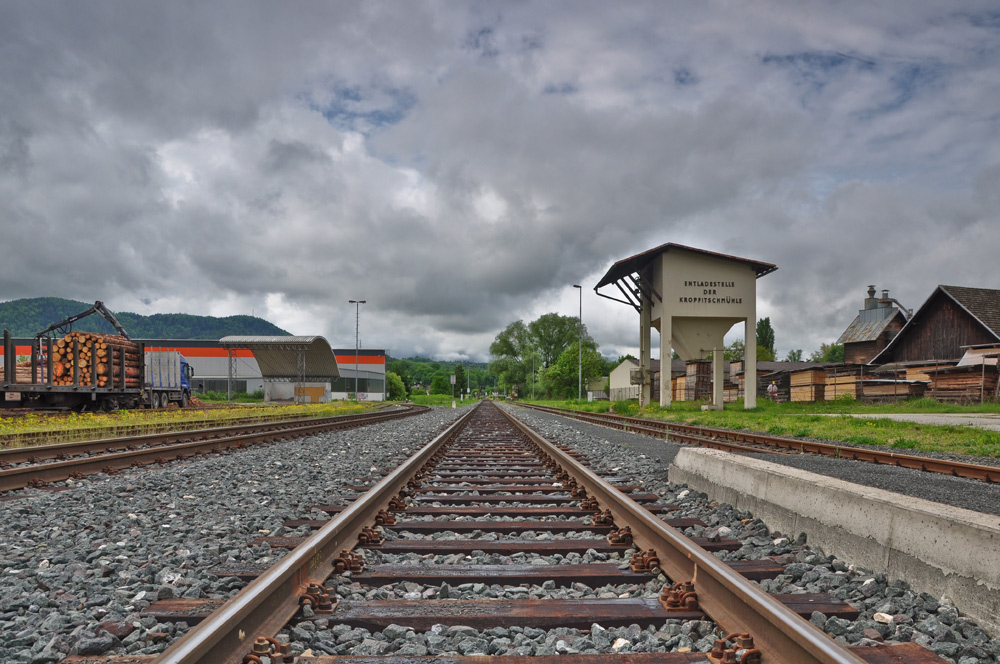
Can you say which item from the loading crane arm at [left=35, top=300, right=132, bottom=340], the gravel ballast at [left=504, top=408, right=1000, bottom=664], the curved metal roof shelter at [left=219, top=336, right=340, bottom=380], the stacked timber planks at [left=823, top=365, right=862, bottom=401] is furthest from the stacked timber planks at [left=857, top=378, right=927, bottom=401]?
the loading crane arm at [left=35, top=300, right=132, bottom=340]

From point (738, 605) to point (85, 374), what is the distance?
23430 mm

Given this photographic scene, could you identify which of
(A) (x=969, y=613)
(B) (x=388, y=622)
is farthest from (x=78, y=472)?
(A) (x=969, y=613)

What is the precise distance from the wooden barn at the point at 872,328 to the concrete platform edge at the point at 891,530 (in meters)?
50.2

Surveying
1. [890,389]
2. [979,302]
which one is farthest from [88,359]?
[979,302]

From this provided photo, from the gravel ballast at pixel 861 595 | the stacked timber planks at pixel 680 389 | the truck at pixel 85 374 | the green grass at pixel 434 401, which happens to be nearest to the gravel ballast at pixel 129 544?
the gravel ballast at pixel 861 595

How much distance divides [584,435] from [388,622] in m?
11.5

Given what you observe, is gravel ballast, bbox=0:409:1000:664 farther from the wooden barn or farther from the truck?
the wooden barn

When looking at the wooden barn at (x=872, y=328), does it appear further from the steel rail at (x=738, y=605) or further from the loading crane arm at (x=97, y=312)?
the steel rail at (x=738, y=605)

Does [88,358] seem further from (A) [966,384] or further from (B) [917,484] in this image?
(A) [966,384]

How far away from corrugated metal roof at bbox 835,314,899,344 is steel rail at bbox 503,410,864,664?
53223 millimetres

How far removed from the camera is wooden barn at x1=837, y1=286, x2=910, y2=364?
48.6 m

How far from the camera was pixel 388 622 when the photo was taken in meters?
2.53

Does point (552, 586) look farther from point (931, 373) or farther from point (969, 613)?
point (931, 373)

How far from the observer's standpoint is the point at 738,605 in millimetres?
2496
